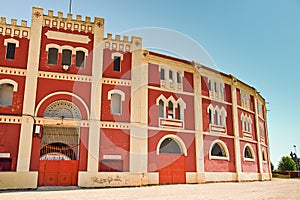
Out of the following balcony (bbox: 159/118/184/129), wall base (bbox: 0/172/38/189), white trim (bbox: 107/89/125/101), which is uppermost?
white trim (bbox: 107/89/125/101)

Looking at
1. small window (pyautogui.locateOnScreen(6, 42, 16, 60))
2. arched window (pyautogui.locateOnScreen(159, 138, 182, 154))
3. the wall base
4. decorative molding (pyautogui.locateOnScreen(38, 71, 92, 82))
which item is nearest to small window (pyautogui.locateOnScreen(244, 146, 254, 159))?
arched window (pyautogui.locateOnScreen(159, 138, 182, 154))

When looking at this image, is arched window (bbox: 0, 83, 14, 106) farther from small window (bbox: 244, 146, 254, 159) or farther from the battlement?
small window (bbox: 244, 146, 254, 159)

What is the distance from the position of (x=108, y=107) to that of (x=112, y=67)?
2.94 metres

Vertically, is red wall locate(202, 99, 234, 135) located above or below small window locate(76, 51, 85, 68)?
below

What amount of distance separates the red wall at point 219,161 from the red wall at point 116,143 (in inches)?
276

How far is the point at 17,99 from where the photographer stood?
19.4 meters

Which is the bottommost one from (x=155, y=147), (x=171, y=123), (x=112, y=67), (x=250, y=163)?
(x=250, y=163)

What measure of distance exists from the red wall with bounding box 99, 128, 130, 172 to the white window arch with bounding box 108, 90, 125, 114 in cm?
149

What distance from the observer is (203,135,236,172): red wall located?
24.8 m

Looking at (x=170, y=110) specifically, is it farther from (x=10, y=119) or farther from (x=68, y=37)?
(x=10, y=119)

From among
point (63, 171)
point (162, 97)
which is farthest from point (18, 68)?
point (162, 97)

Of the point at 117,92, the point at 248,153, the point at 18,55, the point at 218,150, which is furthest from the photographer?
the point at 248,153

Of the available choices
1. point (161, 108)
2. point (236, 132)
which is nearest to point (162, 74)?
point (161, 108)

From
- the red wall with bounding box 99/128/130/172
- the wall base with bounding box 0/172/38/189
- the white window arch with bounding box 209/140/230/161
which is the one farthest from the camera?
the white window arch with bounding box 209/140/230/161
